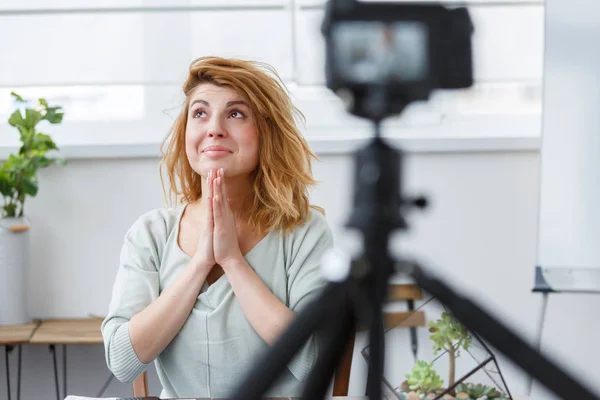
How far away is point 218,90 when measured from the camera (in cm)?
138

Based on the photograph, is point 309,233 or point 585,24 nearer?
point 309,233

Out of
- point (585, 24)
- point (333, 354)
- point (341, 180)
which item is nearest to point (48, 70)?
point (341, 180)

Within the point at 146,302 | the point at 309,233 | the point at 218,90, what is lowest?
the point at 146,302

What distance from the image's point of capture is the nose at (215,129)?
1.32 metres

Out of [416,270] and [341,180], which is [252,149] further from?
[341,180]

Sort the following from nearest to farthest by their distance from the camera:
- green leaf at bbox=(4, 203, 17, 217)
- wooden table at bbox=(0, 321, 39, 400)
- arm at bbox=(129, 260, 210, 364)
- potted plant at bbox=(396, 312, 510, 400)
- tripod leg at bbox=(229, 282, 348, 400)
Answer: tripod leg at bbox=(229, 282, 348, 400), potted plant at bbox=(396, 312, 510, 400), arm at bbox=(129, 260, 210, 364), wooden table at bbox=(0, 321, 39, 400), green leaf at bbox=(4, 203, 17, 217)

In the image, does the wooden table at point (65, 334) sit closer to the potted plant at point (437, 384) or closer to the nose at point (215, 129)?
the nose at point (215, 129)

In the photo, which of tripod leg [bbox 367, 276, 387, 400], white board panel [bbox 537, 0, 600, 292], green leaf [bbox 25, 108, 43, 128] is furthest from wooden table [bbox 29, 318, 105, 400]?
tripod leg [bbox 367, 276, 387, 400]

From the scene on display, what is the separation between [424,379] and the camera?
98cm

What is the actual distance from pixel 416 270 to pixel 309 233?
965 millimetres

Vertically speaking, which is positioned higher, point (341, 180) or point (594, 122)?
point (594, 122)

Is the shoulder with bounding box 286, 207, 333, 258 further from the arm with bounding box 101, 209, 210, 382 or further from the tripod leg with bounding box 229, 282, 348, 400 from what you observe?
the tripod leg with bounding box 229, 282, 348, 400

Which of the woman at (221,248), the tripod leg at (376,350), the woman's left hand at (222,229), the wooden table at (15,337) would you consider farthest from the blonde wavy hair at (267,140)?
the wooden table at (15,337)

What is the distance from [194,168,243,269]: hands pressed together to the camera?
50.7 inches
